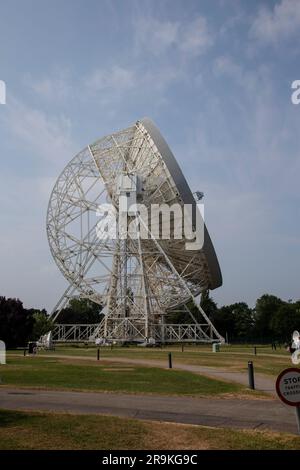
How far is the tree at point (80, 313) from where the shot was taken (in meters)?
121

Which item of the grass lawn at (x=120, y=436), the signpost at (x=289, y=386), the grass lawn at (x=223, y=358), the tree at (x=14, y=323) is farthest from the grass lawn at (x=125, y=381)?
the tree at (x=14, y=323)

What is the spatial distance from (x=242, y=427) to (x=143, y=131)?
44254 millimetres

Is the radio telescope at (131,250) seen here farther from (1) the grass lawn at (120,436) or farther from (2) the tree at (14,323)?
(1) the grass lawn at (120,436)

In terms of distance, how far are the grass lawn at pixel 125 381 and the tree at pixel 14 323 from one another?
41.2 meters

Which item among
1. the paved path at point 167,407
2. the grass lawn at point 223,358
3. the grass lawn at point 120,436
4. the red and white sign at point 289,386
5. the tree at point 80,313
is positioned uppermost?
the tree at point 80,313

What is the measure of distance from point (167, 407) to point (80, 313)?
112839 millimetres

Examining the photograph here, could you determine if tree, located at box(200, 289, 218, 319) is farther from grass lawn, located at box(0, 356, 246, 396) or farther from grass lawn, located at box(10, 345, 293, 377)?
grass lawn, located at box(0, 356, 246, 396)

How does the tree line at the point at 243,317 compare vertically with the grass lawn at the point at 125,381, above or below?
above

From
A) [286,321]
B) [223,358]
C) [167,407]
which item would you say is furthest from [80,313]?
[167,407]

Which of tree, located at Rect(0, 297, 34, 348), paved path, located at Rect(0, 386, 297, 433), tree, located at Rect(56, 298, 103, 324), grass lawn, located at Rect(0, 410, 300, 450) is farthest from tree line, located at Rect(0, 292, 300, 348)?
grass lawn, located at Rect(0, 410, 300, 450)

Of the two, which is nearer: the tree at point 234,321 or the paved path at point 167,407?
the paved path at point 167,407

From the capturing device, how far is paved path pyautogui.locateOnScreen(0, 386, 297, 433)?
39.4 ft

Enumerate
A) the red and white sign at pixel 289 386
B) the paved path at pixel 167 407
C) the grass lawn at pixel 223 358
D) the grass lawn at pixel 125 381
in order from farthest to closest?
the grass lawn at pixel 223 358
the grass lawn at pixel 125 381
the paved path at pixel 167 407
the red and white sign at pixel 289 386
